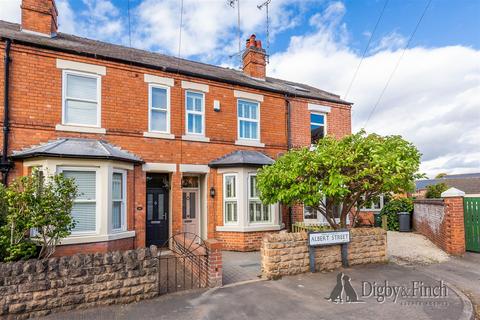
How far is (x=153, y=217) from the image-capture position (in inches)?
385

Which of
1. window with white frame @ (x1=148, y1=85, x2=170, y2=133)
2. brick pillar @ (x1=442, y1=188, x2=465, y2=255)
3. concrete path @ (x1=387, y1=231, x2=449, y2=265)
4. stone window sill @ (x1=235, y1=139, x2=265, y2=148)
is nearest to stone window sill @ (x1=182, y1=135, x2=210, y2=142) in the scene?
window with white frame @ (x1=148, y1=85, x2=170, y2=133)

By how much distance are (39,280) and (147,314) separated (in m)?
1.78

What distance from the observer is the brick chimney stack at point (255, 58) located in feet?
42.2

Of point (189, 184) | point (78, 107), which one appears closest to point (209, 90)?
point (189, 184)

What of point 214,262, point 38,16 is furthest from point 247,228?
point 38,16

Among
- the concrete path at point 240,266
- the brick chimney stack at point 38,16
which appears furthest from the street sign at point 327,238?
the brick chimney stack at point 38,16

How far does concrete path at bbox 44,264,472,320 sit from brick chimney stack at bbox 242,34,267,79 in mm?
9453

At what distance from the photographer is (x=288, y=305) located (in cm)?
491

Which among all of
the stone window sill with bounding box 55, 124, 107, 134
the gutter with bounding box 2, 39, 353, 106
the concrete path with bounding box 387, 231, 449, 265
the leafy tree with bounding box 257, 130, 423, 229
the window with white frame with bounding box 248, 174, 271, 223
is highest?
the gutter with bounding box 2, 39, 353, 106

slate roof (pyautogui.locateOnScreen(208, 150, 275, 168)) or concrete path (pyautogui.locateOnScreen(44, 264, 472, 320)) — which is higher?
slate roof (pyautogui.locateOnScreen(208, 150, 275, 168))

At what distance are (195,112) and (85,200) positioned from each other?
14.6ft

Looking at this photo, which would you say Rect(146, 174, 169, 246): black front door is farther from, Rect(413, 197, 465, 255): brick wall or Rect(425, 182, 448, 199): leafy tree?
Rect(425, 182, 448, 199): leafy tree

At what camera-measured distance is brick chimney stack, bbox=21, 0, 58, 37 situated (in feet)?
29.1

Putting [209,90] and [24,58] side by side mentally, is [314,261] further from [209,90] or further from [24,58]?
[24,58]
